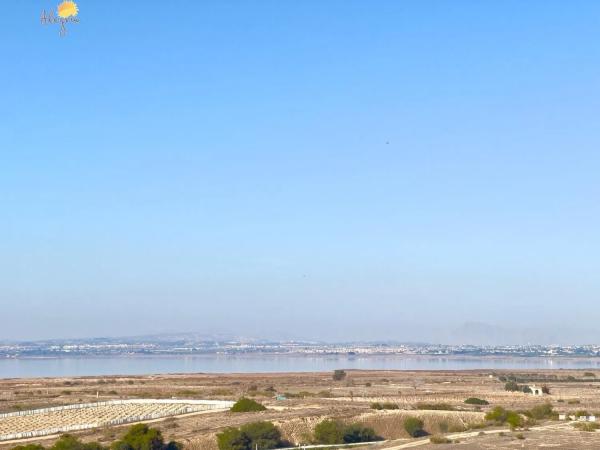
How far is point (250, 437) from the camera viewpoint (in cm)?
3881

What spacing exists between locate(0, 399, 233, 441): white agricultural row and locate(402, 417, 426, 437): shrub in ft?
44.0

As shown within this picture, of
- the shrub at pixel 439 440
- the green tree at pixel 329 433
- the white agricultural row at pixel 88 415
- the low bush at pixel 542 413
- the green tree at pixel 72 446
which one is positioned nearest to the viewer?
the green tree at pixel 72 446

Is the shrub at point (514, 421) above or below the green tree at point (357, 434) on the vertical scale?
above

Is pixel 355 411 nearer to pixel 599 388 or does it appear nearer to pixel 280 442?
pixel 280 442

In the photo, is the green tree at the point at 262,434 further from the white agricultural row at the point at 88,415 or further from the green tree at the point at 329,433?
the white agricultural row at the point at 88,415

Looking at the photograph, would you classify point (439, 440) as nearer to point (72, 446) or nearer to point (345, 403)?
point (72, 446)

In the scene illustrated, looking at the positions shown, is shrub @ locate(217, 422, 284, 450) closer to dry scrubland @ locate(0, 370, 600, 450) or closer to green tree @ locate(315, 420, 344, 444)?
dry scrubland @ locate(0, 370, 600, 450)

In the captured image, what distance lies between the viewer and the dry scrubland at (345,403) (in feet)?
130

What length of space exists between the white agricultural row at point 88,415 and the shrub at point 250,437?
9.87 m

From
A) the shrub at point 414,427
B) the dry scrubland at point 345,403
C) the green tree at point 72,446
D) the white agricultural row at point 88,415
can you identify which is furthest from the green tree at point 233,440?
the shrub at point 414,427

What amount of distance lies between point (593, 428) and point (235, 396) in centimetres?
3269

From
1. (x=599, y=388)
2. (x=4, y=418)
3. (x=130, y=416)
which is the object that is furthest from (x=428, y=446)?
(x=599, y=388)

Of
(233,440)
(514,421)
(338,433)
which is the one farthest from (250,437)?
(514,421)

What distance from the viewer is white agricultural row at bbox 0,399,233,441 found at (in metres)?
44.9
